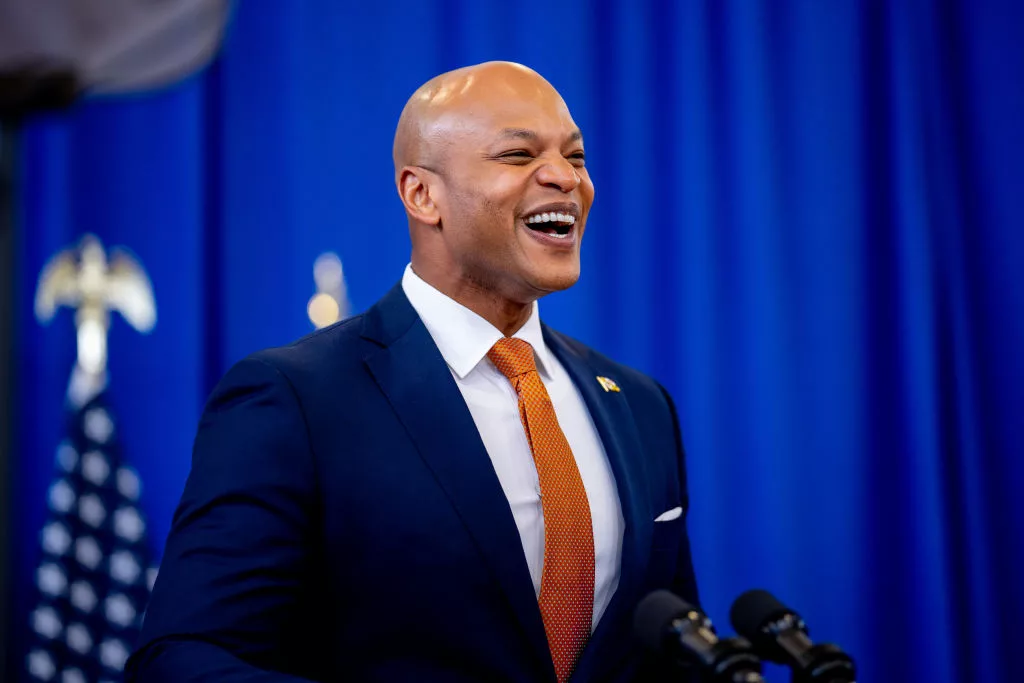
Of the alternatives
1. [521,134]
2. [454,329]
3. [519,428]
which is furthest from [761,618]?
[521,134]

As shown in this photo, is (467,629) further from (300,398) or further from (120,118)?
(120,118)

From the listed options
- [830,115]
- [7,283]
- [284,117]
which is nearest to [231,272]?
[284,117]

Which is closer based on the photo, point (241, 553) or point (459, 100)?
point (241, 553)

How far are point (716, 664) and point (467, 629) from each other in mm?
472

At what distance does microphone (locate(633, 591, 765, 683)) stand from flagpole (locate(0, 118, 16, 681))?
0.53m

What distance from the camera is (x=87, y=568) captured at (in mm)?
3021

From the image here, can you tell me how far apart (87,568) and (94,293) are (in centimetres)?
88

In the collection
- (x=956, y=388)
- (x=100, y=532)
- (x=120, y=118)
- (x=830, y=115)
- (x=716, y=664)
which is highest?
(x=120, y=118)

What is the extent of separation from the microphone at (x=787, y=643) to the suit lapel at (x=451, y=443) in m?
0.32

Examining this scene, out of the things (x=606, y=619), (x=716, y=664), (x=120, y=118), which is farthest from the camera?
(x=120, y=118)

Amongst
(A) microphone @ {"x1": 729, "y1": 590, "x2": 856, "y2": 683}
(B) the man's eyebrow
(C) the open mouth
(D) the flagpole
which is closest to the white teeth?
(C) the open mouth

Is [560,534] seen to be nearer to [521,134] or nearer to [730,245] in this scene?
[521,134]

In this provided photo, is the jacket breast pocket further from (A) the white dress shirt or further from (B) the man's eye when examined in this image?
(B) the man's eye

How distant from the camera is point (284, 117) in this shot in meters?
3.22
